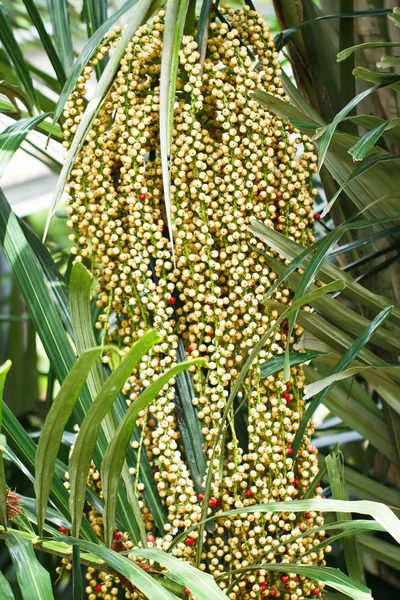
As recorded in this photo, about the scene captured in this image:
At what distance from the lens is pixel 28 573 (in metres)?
0.52

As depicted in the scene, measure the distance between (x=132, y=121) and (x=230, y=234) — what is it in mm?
145

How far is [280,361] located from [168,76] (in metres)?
0.28

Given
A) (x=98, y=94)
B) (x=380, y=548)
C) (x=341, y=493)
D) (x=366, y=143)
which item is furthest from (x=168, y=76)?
(x=380, y=548)

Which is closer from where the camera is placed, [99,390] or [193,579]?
[193,579]

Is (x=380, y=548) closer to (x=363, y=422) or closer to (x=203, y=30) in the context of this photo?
(x=363, y=422)

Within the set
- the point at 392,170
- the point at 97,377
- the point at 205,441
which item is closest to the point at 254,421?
the point at 205,441

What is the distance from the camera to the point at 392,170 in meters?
0.83

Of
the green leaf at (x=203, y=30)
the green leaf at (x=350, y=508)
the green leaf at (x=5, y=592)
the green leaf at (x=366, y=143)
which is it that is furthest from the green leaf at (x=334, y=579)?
the green leaf at (x=203, y=30)

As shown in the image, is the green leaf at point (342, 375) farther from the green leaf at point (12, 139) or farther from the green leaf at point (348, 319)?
the green leaf at point (12, 139)

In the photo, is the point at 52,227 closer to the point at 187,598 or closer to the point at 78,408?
the point at 78,408

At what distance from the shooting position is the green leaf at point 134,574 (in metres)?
0.51

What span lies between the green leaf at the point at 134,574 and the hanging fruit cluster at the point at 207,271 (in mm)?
175

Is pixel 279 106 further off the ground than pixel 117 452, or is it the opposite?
pixel 279 106

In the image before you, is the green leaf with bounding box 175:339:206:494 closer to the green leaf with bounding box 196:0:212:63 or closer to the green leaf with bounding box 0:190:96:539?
the green leaf with bounding box 0:190:96:539
